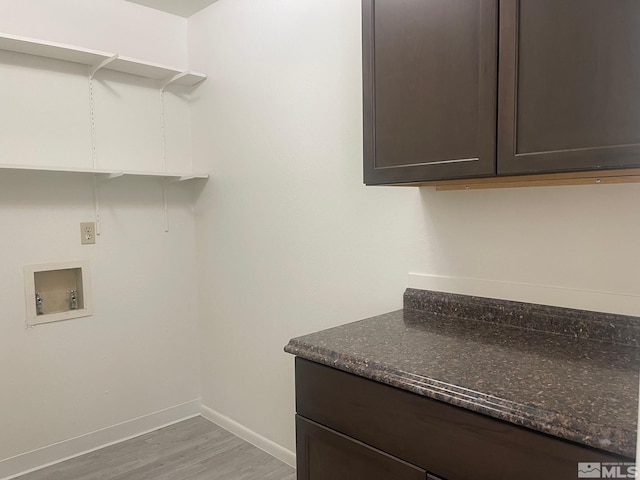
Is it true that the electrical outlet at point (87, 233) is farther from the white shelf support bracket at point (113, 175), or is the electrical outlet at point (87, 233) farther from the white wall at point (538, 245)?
the white wall at point (538, 245)

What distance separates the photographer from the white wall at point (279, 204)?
1988 millimetres

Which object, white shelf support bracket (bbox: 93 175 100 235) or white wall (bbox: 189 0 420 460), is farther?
white shelf support bracket (bbox: 93 175 100 235)

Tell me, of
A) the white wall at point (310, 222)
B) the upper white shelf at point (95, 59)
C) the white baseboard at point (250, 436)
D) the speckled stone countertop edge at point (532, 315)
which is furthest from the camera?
the white baseboard at point (250, 436)

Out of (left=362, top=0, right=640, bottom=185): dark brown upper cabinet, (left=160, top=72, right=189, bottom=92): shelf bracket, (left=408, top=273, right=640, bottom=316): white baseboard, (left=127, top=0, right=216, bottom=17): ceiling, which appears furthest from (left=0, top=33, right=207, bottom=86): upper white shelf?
(left=408, top=273, right=640, bottom=316): white baseboard

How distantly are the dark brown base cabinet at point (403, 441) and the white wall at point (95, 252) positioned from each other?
5.53ft

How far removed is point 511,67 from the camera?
1.15 m

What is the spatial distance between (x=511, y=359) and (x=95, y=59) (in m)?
2.45

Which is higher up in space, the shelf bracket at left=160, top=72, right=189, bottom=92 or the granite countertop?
the shelf bracket at left=160, top=72, right=189, bottom=92

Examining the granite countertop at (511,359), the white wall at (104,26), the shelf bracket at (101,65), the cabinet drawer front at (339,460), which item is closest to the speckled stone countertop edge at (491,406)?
the granite countertop at (511,359)

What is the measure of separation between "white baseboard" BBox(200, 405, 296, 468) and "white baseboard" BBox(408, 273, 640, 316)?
1273 millimetres

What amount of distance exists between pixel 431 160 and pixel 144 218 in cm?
201

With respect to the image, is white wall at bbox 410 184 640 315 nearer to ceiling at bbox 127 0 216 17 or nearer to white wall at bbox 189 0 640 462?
white wall at bbox 189 0 640 462

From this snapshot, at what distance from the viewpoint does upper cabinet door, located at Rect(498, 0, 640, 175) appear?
0.99 meters

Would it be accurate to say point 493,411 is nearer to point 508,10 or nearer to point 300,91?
point 508,10
